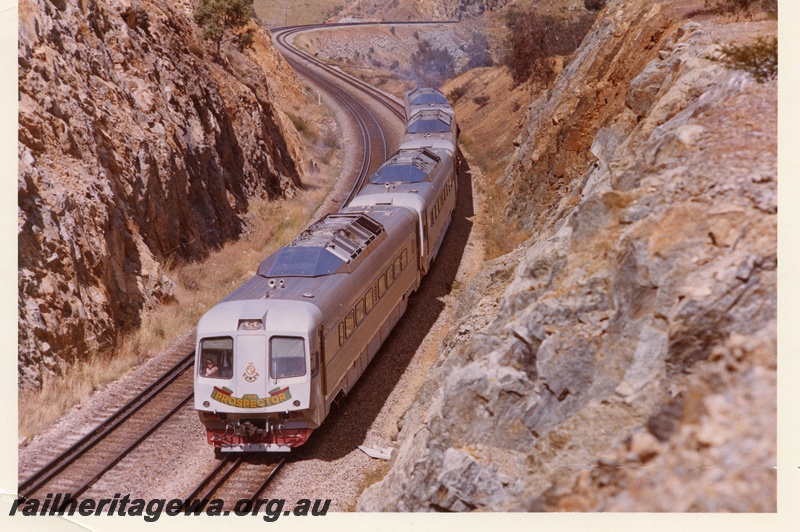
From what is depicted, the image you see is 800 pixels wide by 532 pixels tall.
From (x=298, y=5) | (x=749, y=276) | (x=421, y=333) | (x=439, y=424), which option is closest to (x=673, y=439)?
(x=749, y=276)

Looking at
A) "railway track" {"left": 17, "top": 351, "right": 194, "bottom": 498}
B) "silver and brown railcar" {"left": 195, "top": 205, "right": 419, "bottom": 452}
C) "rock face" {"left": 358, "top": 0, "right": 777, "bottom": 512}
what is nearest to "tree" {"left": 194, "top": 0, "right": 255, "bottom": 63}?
"railway track" {"left": 17, "top": 351, "right": 194, "bottom": 498}

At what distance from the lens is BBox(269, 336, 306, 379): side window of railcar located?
45.5 feet

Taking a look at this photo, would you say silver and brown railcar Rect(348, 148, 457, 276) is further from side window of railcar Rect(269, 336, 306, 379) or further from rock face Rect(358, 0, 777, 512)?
rock face Rect(358, 0, 777, 512)

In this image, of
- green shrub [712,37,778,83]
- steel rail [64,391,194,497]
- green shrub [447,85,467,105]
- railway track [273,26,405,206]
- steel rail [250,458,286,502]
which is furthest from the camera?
green shrub [447,85,467,105]

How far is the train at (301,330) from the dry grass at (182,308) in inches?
160

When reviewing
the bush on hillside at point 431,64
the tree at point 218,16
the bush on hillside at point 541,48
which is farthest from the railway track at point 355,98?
the tree at point 218,16

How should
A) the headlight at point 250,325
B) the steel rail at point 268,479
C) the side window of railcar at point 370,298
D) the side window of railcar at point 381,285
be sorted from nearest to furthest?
the steel rail at point 268,479
the headlight at point 250,325
the side window of railcar at point 370,298
the side window of railcar at point 381,285

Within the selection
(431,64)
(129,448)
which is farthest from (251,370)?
(431,64)

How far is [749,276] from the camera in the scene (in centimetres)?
866

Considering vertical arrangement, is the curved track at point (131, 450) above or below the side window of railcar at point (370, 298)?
below

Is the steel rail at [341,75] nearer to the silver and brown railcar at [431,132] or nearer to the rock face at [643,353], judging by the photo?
the silver and brown railcar at [431,132]

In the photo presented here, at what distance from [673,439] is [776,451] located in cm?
112
